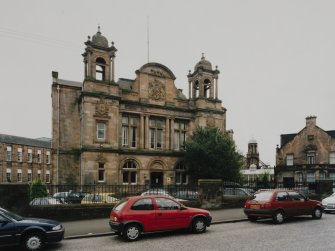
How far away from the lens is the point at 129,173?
31953mm

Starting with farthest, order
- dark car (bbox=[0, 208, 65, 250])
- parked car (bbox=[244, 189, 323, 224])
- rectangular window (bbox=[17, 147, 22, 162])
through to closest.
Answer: rectangular window (bbox=[17, 147, 22, 162]), parked car (bbox=[244, 189, 323, 224]), dark car (bbox=[0, 208, 65, 250])

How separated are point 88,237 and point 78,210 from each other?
3726 millimetres

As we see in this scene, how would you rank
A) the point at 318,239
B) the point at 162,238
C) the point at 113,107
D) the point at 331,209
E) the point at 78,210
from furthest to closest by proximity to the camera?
the point at 113,107
the point at 331,209
the point at 78,210
the point at 162,238
the point at 318,239

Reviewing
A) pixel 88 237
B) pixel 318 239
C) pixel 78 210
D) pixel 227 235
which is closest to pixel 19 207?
pixel 78 210

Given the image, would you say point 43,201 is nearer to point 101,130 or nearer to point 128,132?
point 101,130

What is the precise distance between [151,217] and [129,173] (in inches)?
832

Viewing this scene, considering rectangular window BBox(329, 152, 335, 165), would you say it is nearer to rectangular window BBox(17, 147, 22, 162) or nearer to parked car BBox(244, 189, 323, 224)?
parked car BBox(244, 189, 323, 224)

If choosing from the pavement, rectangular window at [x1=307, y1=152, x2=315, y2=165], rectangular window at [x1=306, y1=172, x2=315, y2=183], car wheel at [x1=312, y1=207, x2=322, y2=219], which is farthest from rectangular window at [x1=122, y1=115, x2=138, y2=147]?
rectangular window at [x1=307, y1=152, x2=315, y2=165]

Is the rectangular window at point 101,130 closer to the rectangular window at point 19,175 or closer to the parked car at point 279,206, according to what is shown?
the parked car at point 279,206

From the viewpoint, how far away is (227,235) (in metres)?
11.4

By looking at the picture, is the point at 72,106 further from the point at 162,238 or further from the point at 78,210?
the point at 162,238

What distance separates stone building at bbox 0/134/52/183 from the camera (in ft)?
167

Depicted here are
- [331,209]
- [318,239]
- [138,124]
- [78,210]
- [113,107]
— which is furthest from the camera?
[138,124]

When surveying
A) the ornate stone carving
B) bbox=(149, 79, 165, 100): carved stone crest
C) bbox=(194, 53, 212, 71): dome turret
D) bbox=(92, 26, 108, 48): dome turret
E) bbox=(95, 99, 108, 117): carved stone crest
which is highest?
bbox=(92, 26, 108, 48): dome turret
